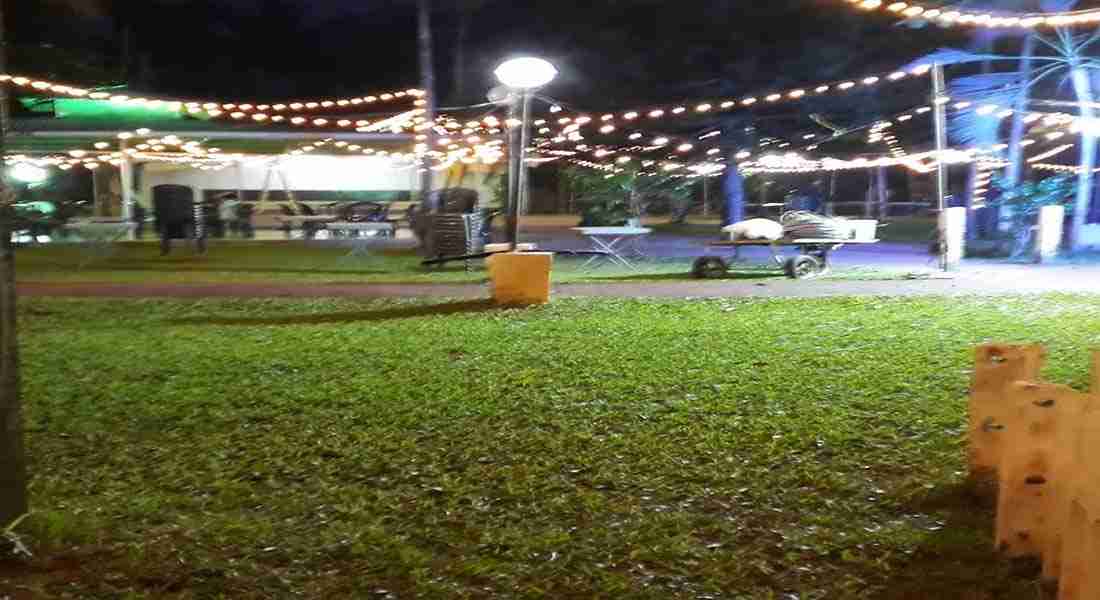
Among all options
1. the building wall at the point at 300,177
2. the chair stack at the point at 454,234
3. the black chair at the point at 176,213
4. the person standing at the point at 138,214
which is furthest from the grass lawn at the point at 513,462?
the building wall at the point at 300,177

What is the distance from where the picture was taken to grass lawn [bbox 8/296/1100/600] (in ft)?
13.3

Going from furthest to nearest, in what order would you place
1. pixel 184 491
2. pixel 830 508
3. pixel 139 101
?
pixel 139 101 → pixel 184 491 → pixel 830 508

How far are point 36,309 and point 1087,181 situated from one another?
56.9ft

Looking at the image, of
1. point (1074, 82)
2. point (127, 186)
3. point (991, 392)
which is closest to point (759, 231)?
point (1074, 82)

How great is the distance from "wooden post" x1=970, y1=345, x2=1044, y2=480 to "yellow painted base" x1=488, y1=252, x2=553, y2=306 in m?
6.85

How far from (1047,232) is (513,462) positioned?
14.7 m

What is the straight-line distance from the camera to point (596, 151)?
2697 cm

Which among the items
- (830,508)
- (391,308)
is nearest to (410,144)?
(391,308)

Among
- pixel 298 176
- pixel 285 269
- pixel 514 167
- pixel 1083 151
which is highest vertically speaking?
pixel 1083 151

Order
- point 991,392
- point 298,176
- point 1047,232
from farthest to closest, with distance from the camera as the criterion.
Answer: point 298,176
point 1047,232
point 991,392

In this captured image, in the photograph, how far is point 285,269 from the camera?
16.1 m

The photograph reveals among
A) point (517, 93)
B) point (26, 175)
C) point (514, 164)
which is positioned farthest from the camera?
point (517, 93)

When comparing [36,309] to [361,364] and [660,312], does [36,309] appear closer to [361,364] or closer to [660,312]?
[361,364]

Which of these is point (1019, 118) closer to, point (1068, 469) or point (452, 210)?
point (452, 210)
